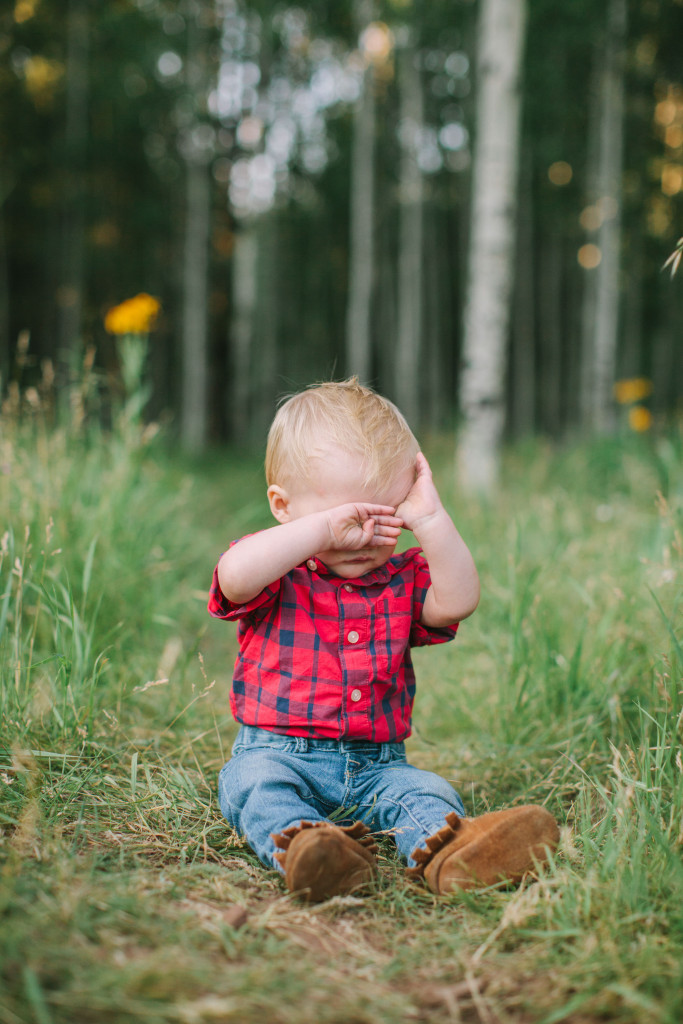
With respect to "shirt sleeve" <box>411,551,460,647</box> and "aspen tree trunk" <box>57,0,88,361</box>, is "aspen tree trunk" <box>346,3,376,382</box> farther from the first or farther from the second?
"shirt sleeve" <box>411,551,460,647</box>

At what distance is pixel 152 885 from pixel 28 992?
14.8 inches

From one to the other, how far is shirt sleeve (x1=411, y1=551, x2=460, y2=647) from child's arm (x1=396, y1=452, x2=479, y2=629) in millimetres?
43

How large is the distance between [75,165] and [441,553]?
48.8ft

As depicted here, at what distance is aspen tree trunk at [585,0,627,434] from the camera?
9.50 metres

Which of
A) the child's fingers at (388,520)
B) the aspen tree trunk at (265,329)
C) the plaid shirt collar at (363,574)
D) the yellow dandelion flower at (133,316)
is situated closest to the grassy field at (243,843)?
the plaid shirt collar at (363,574)

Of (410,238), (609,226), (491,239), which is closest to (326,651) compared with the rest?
(491,239)

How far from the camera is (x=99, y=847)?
142cm

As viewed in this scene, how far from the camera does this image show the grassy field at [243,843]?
1034 millimetres

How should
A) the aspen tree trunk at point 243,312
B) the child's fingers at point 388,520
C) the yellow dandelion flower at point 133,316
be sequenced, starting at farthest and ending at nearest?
the aspen tree trunk at point 243,312, the yellow dandelion flower at point 133,316, the child's fingers at point 388,520

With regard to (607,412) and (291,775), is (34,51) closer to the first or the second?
(607,412)

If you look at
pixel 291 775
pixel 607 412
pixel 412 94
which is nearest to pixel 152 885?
pixel 291 775

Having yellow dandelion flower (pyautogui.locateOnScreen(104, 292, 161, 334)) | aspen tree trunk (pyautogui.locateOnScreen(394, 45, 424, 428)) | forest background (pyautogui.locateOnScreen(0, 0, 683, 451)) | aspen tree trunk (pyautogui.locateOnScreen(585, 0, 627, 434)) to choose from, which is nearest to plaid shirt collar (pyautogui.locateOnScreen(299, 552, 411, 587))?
yellow dandelion flower (pyautogui.locateOnScreen(104, 292, 161, 334))

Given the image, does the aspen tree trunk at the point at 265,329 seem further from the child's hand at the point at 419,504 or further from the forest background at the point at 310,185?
the child's hand at the point at 419,504

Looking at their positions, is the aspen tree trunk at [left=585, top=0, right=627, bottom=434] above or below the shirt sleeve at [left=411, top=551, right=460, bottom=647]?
above
